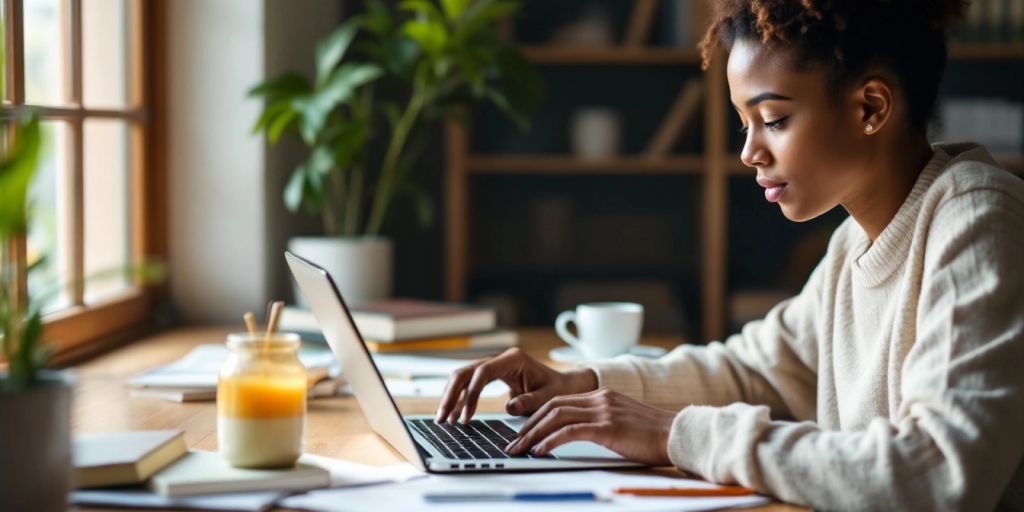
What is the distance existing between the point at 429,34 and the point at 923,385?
1556 mm

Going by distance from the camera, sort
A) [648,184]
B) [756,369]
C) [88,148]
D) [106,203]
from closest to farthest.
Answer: [756,369] < [88,148] < [106,203] < [648,184]

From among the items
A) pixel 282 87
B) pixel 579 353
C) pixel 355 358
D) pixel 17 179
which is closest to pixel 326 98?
pixel 282 87

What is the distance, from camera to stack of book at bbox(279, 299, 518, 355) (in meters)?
1.91

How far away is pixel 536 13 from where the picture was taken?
3115mm

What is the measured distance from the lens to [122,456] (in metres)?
1.02

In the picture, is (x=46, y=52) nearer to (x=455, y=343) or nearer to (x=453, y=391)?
(x=455, y=343)

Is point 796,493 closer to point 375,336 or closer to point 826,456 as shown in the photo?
point 826,456

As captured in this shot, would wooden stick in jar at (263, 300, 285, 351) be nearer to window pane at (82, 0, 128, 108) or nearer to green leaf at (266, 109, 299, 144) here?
window pane at (82, 0, 128, 108)

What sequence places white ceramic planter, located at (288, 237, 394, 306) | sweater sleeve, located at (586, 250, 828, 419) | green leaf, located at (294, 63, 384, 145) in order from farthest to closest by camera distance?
1. white ceramic planter, located at (288, 237, 394, 306)
2. green leaf, located at (294, 63, 384, 145)
3. sweater sleeve, located at (586, 250, 828, 419)

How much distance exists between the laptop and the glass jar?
0.07m

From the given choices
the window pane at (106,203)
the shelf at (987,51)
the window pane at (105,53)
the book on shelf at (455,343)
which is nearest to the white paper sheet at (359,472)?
the book on shelf at (455,343)

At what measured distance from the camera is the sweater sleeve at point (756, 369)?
1.50 metres

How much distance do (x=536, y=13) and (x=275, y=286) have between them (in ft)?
3.52

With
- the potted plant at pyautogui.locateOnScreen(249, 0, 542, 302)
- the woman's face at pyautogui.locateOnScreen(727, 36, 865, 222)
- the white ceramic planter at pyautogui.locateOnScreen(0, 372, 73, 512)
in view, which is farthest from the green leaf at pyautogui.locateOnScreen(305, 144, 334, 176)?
the white ceramic planter at pyautogui.locateOnScreen(0, 372, 73, 512)
